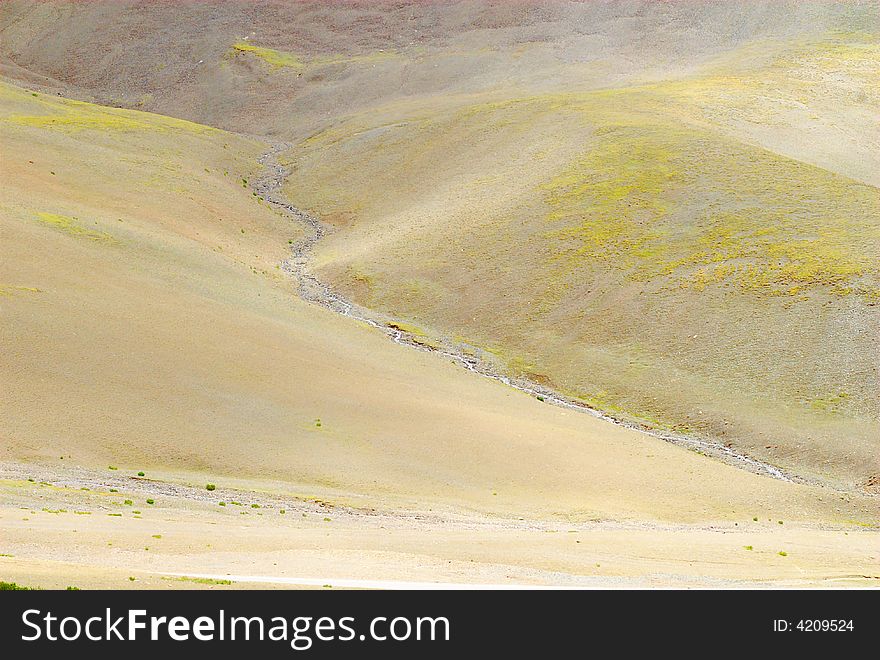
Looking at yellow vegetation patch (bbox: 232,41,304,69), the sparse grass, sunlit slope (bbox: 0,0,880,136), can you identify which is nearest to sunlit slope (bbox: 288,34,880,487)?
sunlit slope (bbox: 0,0,880,136)

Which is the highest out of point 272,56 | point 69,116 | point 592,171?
point 272,56

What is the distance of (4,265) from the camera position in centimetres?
3416

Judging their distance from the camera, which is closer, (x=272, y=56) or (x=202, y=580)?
(x=202, y=580)

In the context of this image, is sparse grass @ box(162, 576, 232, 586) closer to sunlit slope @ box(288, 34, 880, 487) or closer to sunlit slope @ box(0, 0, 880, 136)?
sunlit slope @ box(288, 34, 880, 487)

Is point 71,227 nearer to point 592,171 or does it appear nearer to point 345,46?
point 592,171

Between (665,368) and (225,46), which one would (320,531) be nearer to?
(665,368)

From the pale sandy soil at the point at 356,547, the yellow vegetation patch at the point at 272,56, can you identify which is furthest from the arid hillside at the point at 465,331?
the yellow vegetation patch at the point at 272,56

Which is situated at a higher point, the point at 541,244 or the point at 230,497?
the point at 541,244

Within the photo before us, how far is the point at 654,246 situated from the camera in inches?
1946

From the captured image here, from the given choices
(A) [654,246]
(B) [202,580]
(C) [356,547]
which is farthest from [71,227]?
(B) [202,580]

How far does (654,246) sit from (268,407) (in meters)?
26.4
